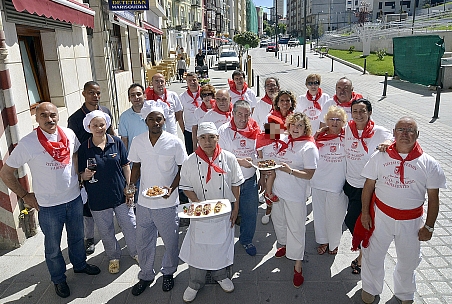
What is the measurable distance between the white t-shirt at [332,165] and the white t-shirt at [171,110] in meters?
2.78

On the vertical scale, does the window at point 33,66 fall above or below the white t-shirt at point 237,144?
above

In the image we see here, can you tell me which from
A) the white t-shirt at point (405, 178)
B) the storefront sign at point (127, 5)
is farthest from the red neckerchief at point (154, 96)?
the storefront sign at point (127, 5)

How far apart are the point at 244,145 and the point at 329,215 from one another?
1.41m

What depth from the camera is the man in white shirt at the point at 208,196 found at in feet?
12.3

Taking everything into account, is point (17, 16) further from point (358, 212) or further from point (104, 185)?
point (358, 212)

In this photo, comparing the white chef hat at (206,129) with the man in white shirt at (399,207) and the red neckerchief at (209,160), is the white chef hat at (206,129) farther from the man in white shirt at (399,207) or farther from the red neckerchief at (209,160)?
the man in white shirt at (399,207)

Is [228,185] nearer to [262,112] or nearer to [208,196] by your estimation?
[208,196]

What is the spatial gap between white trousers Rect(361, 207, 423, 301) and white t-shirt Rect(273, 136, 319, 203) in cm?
84

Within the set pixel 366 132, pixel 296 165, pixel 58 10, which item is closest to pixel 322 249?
pixel 296 165

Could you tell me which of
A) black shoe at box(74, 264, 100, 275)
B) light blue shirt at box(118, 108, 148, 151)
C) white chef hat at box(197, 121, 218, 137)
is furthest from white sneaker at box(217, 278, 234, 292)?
light blue shirt at box(118, 108, 148, 151)

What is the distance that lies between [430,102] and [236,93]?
10819mm

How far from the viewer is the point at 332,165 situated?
14.3 feet

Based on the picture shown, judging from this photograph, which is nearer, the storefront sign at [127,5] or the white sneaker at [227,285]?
the white sneaker at [227,285]

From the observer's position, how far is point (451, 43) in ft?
94.8
